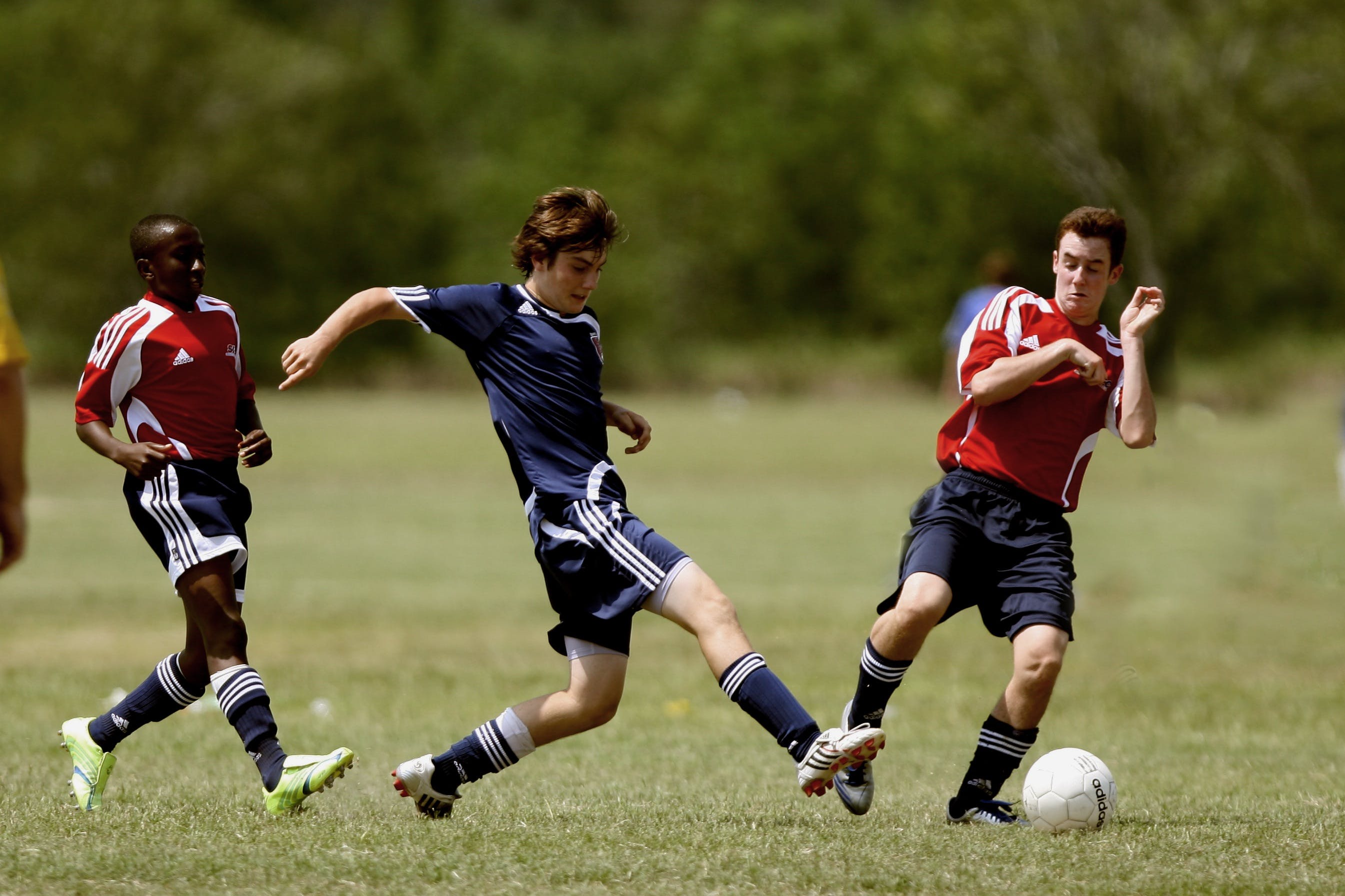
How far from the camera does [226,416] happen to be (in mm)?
5844

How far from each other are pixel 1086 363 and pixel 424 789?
8.55 ft

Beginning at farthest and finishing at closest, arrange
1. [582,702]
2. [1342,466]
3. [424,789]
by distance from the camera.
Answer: [1342,466]
[424,789]
[582,702]

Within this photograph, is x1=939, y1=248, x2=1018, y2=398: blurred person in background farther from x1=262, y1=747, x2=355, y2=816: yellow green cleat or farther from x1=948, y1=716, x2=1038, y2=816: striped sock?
x1=262, y1=747, x2=355, y2=816: yellow green cleat

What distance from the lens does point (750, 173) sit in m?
62.3

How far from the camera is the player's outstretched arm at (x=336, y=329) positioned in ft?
17.3

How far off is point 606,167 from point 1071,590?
61708 mm

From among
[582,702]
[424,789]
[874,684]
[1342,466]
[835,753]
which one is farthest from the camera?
[1342,466]

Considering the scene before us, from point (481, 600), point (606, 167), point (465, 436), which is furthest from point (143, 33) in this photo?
point (481, 600)

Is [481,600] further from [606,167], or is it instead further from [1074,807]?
[606,167]

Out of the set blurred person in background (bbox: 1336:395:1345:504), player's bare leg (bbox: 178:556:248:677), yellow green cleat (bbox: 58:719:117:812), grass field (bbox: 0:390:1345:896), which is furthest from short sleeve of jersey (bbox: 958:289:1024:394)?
blurred person in background (bbox: 1336:395:1345:504)

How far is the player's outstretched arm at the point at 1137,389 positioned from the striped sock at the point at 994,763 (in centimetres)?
105

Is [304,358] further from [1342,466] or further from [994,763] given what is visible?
[1342,466]

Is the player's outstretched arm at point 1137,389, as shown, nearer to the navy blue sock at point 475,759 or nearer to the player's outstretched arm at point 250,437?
the navy blue sock at point 475,759

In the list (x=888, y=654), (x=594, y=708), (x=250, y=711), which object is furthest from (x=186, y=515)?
(x=888, y=654)
